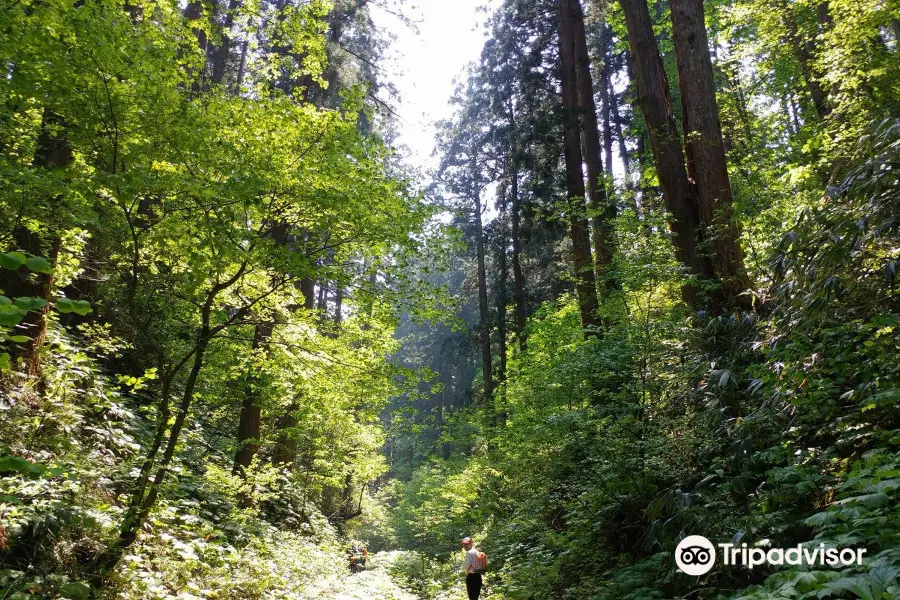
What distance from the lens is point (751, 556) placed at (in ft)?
11.7

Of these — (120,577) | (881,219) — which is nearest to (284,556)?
(120,577)

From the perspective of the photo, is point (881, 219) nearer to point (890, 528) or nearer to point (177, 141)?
point (890, 528)

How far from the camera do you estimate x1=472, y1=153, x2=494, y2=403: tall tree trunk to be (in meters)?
24.3

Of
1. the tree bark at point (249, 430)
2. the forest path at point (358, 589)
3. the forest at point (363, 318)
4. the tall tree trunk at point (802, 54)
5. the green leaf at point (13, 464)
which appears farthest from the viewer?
the tall tree trunk at point (802, 54)

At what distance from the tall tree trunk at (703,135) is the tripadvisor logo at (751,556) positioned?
3993 mm

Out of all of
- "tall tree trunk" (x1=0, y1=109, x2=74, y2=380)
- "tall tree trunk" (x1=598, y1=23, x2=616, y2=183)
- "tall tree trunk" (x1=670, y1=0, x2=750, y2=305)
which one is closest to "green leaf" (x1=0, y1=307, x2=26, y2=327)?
"tall tree trunk" (x1=0, y1=109, x2=74, y2=380)

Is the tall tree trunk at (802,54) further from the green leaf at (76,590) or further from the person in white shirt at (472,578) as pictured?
the green leaf at (76,590)

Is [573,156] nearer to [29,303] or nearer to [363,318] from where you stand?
[363,318]

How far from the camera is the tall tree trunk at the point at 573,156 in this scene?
475 inches

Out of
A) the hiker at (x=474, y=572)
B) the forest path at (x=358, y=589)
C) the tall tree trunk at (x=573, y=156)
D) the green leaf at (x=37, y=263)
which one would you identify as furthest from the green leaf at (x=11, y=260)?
the tall tree trunk at (x=573, y=156)

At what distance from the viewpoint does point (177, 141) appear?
468 centimetres

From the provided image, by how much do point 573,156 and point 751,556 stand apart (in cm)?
1128

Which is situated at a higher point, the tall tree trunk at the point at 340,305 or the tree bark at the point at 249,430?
the tall tree trunk at the point at 340,305

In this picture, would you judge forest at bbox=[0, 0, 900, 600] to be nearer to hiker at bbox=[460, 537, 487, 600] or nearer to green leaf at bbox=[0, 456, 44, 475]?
green leaf at bbox=[0, 456, 44, 475]
